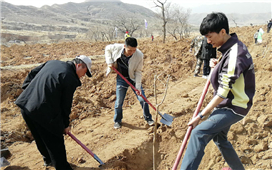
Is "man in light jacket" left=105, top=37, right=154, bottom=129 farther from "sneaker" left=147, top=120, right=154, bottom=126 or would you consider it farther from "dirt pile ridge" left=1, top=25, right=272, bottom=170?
"dirt pile ridge" left=1, top=25, right=272, bottom=170

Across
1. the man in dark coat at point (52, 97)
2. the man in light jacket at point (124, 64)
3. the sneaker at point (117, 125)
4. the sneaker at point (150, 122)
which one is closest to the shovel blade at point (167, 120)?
the sneaker at point (150, 122)

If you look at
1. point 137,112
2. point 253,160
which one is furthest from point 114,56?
point 253,160

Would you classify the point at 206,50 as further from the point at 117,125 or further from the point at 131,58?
the point at 117,125

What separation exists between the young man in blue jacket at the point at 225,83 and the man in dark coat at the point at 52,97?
1.43 meters

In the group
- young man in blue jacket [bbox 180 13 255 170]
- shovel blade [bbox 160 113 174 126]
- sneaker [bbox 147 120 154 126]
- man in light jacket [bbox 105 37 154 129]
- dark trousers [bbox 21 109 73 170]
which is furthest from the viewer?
sneaker [bbox 147 120 154 126]

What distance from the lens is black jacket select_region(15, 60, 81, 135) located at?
2.09m

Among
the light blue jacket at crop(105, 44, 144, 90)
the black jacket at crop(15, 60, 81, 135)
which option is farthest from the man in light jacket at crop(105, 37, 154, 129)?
the black jacket at crop(15, 60, 81, 135)

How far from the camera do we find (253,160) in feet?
9.12

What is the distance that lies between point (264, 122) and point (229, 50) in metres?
2.33

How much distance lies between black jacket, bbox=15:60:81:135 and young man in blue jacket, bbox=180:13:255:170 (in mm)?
1456

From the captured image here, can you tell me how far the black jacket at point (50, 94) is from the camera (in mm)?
2088

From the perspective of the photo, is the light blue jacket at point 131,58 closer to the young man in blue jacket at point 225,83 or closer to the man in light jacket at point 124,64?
the man in light jacket at point 124,64

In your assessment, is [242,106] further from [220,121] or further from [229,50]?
[229,50]

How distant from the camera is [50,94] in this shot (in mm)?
2098
